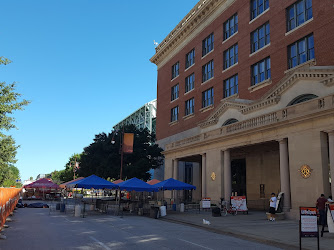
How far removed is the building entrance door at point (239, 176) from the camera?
1341 inches

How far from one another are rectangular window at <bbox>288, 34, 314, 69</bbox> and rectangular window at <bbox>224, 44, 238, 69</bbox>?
315 inches

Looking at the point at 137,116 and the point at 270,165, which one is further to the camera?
the point at 137,116

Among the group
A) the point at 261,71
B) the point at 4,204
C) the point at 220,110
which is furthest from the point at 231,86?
the point at 4,204

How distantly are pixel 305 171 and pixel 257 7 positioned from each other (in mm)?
20338

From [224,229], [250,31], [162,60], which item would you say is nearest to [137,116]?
[162,60]

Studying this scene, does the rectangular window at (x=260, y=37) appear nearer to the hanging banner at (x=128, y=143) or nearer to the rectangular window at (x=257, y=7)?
the rectangular window at (x=257, y=7)

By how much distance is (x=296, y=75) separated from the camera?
23641 millimetres

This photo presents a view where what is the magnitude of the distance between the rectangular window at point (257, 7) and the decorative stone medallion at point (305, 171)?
18775 mm

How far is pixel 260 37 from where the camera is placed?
3173 centimetres

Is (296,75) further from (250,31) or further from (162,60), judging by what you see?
(162,60)

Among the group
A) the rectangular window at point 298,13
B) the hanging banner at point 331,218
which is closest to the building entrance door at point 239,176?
the rectangular window at point 298,13

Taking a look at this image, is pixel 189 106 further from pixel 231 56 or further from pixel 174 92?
pixel 231 56

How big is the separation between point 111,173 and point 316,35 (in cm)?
2946

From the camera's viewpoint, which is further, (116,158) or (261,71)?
(116,158)
